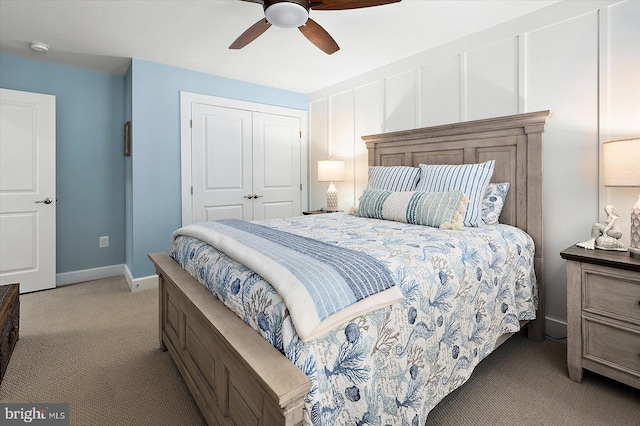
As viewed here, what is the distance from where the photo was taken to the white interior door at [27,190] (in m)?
3.29

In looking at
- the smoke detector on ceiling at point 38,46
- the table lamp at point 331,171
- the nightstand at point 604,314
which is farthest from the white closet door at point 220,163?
the nightstand at point 604,314

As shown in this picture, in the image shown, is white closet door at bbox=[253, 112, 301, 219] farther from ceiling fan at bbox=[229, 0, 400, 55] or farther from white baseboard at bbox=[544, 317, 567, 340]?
white baseboard at bbox=[544, 317, 567, 340]

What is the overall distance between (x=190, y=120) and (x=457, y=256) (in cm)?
330

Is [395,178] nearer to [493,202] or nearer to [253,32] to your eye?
[493,202]

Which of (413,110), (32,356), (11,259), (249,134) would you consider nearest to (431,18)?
(413,110)

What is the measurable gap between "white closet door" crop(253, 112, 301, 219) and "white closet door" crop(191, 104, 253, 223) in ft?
0.39

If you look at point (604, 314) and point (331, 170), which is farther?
point (331, 170)

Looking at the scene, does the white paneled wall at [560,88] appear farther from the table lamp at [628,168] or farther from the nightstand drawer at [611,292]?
the nightstand drawer at [611,292]

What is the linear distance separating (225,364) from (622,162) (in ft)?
7.45

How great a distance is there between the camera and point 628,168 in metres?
1.79

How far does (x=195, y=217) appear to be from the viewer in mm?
3900

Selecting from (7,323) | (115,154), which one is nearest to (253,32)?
(7,323)

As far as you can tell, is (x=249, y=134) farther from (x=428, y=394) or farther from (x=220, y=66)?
(x=428, y=394)

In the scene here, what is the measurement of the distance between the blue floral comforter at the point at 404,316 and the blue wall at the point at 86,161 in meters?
2.39
